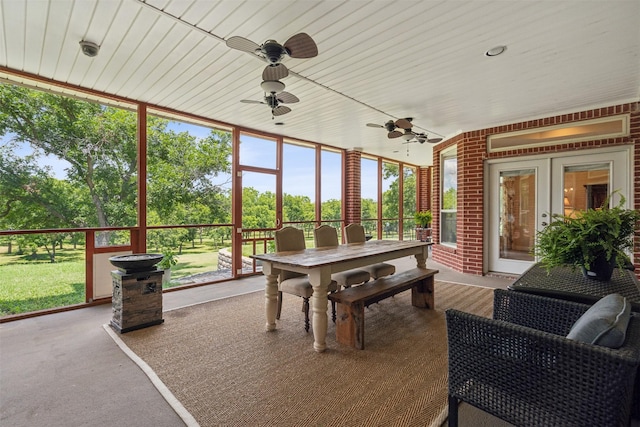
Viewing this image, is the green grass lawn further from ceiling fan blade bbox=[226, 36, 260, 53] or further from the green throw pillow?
the green throw pillow

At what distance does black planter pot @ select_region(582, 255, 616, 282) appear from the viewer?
6.42ft

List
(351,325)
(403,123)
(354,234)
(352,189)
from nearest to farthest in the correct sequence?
(351,325) → (403,123) → (354,234) → (352,189)

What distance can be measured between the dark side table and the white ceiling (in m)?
1.95

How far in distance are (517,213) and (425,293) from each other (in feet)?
9.42

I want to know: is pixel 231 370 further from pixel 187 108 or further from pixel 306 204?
pixel 306 204

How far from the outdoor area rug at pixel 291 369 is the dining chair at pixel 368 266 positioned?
49 cm

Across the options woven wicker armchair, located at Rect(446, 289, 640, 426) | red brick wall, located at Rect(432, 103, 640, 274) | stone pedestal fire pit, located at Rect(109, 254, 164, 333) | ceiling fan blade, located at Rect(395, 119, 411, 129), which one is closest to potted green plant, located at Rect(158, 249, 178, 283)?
stone pedestal fire pit, located at Rect(109, 254, 164, 333)

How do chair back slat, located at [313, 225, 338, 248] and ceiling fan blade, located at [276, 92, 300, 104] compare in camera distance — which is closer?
ceiling fan blade, located at [276, 92, 300, 104]

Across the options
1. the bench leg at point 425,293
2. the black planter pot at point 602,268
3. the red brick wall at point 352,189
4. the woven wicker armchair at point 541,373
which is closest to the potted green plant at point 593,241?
the black planter pot at point 602,268

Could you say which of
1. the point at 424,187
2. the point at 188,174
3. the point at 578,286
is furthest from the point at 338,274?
the point at 424,187

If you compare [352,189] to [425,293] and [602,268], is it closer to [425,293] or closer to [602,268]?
[425,293]

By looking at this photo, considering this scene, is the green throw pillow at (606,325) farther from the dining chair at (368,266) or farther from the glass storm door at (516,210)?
the glass storm door at (516,210)

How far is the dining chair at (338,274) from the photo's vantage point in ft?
11.0

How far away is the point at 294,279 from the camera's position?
3.16 meters
